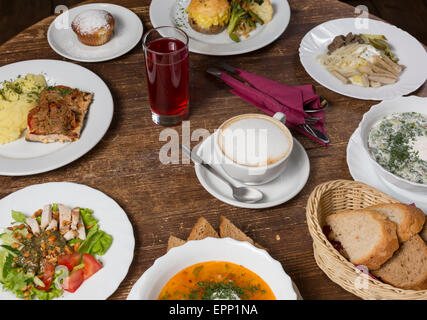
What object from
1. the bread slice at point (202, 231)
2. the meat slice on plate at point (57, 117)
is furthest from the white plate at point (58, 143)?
the bread slice at point (202, 231)

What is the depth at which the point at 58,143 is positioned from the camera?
5.26 ft

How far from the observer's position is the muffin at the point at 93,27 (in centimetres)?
194

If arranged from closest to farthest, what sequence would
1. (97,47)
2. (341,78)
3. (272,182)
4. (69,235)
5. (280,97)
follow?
1. (69,235)
2. (272,182)
3. (280,97)
4. (341,78)
5. (97,47)

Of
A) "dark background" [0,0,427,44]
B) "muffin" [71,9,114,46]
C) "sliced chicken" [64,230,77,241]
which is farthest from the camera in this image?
"dark background" [0,0,427,44]

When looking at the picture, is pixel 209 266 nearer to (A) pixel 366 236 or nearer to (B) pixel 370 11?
(A) pixel 366 236

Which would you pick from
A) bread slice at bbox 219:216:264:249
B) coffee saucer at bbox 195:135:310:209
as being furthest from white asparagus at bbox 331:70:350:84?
bread slice at bbox 219:216:264:249

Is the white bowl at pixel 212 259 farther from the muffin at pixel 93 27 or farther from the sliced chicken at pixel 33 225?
the muffin at pixel 93 27

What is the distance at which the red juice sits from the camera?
155cm

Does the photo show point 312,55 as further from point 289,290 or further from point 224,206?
point 289,290

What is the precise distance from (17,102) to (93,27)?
505 mm

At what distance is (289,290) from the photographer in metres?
1.08

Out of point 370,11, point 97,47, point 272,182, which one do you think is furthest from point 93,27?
point 370,11

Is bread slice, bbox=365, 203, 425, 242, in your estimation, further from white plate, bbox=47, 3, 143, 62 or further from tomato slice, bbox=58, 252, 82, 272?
white plate, bbox=47, 3, 143, 62

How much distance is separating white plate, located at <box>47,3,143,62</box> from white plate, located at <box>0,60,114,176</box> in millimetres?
108
